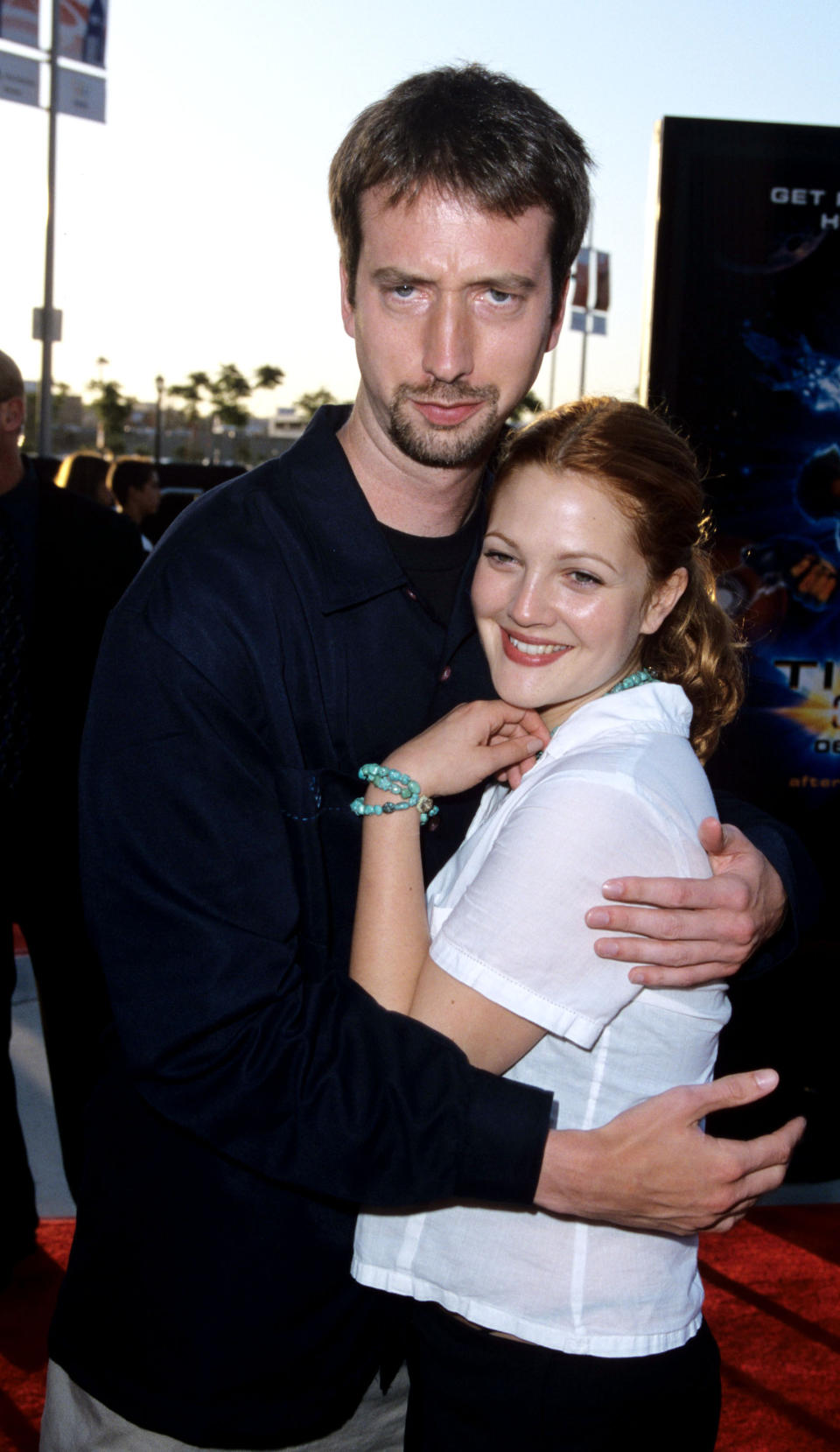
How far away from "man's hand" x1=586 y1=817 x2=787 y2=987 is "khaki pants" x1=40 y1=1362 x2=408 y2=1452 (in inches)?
28.8

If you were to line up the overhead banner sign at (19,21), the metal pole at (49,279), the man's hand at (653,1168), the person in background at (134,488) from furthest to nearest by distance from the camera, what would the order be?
the metal pole at (49,279), the overhead banner sign at (19,21), the person in background at (134,488), the man's hand at (653,1168)

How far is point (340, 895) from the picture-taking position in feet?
5.24

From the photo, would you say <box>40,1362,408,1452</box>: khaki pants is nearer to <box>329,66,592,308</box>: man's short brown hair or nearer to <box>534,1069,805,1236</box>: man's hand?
<box>534,1069,805,1236</box>: man's hand

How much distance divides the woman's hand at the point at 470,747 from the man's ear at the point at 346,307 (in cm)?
57

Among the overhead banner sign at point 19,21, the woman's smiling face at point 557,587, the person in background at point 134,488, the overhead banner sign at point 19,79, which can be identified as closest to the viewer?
the woman's smiling face at point 557,587

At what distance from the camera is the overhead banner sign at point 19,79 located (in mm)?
12008

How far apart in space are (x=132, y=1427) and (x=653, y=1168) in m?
0.73

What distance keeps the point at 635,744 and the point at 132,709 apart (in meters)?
0.59

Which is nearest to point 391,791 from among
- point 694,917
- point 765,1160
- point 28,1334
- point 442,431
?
point 694,917


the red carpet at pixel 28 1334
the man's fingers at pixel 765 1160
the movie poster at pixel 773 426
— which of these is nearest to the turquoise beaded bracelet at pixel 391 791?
the man's fingers at pixel 765 1160

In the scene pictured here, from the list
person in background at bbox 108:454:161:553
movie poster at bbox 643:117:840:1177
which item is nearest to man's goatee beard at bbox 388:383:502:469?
movie poster at bbox 643:117:840:1177

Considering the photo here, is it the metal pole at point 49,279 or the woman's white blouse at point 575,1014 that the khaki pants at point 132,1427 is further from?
the metal pole at point 49,279

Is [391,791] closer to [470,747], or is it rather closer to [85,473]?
[470,747]

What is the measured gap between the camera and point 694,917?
1.44 metres
